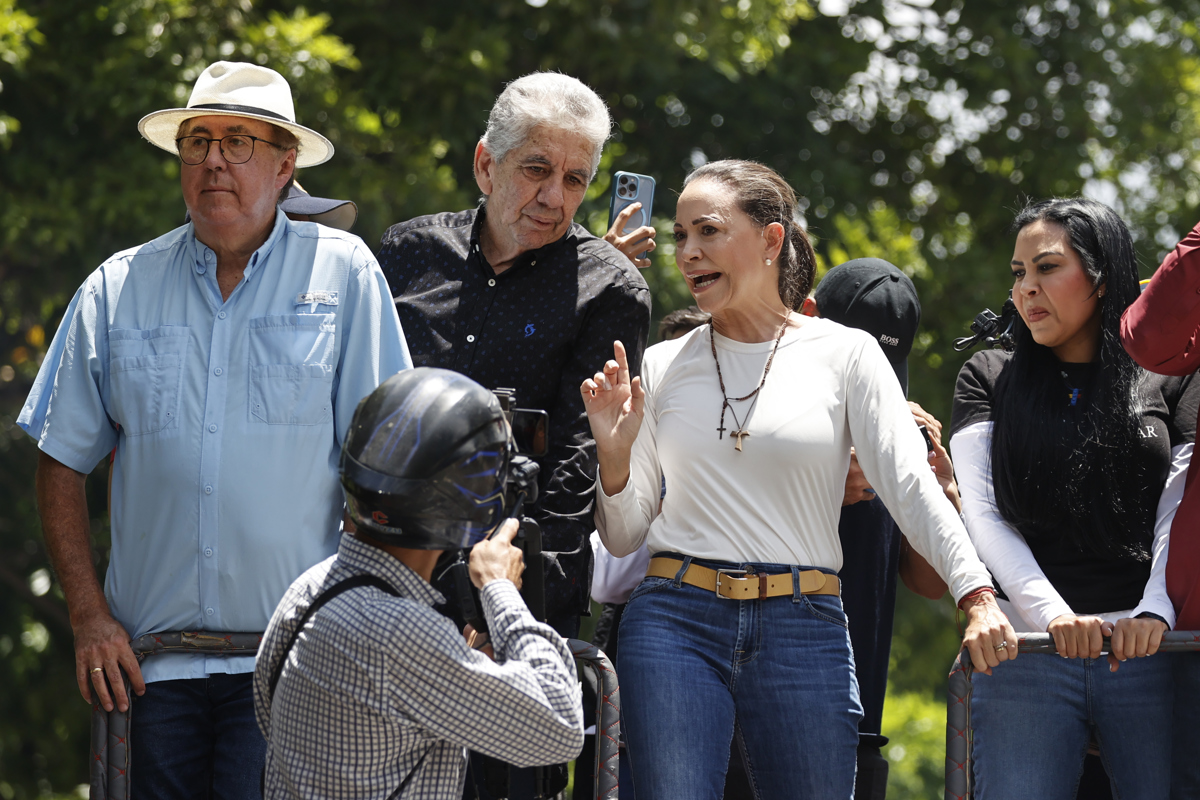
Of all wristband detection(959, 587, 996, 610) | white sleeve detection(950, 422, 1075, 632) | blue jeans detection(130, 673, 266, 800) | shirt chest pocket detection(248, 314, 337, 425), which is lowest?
blue jeans detection(130, 673, 266, 800)

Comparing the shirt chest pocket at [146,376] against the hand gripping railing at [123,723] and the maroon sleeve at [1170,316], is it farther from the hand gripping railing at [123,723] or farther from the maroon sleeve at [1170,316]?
the maroon sleeve at [1170,316]

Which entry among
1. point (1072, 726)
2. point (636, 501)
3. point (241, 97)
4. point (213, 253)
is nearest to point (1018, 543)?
point (1072, 726)

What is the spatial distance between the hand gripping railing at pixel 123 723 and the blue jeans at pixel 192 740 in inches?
1.8

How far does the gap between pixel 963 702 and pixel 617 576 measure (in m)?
1.05

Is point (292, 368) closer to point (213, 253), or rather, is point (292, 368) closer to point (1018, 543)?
point (213, 253)

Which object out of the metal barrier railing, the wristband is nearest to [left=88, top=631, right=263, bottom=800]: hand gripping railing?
the metal barrier railing

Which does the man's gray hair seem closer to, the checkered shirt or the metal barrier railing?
the metal barrier railing

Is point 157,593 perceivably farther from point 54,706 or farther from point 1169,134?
point 1169,134

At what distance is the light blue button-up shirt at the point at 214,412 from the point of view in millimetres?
3080

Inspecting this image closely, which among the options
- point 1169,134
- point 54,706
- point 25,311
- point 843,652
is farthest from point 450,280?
point 1169,134

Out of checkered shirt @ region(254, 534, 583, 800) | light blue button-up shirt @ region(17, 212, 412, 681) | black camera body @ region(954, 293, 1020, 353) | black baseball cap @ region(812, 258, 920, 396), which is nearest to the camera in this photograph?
checkered shirt @ region(254, 534, 583, 800)

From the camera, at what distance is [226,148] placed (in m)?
3.35

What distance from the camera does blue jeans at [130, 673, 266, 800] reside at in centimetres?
302

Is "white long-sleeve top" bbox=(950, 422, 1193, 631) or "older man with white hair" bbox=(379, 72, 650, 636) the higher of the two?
"older man with white hair" bbox=(379, 72, 650, 636)
